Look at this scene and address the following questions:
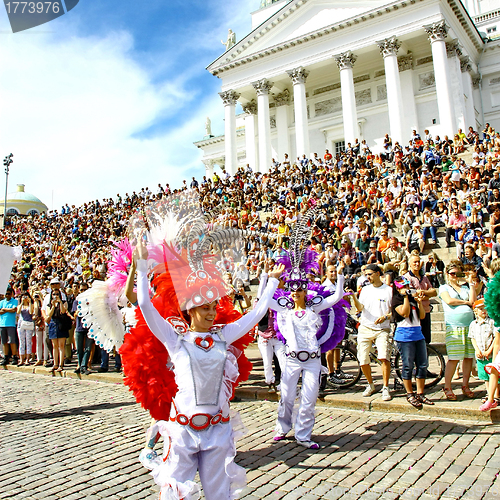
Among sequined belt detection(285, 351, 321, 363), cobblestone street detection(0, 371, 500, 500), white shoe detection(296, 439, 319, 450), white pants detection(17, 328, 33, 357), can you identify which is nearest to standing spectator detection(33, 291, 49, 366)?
white pants detection(17, 328, 33, 357)

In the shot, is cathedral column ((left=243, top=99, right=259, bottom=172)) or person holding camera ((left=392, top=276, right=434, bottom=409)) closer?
person holding camera ((left=392, top=276, right=434, bottom=409))

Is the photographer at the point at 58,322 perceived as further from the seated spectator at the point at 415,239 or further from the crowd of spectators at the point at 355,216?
the seated spectator at the point at 415,239

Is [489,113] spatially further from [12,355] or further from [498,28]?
[12,355]

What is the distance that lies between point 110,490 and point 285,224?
13.6m

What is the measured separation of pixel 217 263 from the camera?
124 inches

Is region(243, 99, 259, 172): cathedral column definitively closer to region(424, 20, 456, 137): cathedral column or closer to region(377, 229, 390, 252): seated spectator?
Answer: region(424, 20, 456, 137): cathedral column

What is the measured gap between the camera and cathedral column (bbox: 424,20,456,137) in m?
28.1

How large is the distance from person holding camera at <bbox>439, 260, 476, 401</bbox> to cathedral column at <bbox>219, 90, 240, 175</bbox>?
31.2m

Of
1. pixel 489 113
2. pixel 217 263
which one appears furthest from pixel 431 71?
pixel 217 263

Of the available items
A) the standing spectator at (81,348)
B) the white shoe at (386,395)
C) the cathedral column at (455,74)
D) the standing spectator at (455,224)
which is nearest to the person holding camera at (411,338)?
the white shoe at (386,395)

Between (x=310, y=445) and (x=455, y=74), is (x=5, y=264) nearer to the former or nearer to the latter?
(x=310, y=445)

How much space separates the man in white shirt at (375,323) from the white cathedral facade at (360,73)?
82.9 ft

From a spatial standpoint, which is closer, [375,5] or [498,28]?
[375,5]

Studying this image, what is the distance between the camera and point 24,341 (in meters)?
11.6
